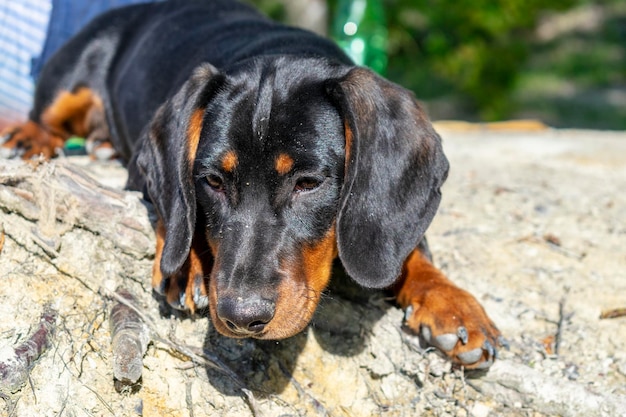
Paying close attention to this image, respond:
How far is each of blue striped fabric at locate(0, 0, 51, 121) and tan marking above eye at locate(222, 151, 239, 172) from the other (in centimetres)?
460

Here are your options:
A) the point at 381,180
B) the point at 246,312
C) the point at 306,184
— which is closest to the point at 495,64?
the point at 381,180

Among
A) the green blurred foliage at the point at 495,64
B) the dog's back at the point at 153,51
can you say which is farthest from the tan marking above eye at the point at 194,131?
the green blurred foliage at the point at 495,64

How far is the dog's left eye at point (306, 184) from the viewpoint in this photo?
332 centimetres

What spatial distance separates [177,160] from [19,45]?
14.6 feet

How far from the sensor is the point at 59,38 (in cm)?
734

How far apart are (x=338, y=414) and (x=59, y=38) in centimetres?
517

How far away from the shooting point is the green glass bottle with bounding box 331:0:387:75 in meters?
9.53

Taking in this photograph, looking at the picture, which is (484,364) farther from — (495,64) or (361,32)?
(495,64)

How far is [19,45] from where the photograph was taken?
727cm

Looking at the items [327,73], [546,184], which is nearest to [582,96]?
[546,184]

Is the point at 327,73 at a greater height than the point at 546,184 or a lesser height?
greater

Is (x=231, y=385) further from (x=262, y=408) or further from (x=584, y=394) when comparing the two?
(x=584, y=394)

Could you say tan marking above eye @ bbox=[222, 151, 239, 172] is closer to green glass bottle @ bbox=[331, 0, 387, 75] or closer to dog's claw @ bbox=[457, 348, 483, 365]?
dog's claw @ bbox=[457, 348, 483, 365]

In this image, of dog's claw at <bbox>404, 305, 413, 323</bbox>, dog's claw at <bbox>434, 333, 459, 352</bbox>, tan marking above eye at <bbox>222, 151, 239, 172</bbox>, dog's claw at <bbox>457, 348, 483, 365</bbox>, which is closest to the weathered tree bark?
tan marking above eye at <bbox>222, 151, 239, 172</bbox>
